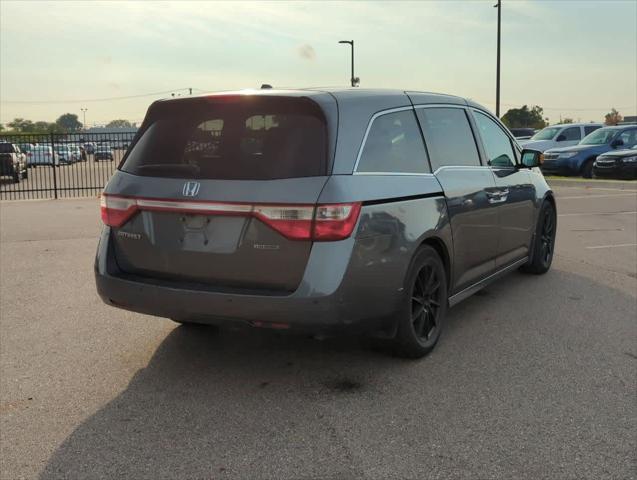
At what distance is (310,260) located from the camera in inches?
139

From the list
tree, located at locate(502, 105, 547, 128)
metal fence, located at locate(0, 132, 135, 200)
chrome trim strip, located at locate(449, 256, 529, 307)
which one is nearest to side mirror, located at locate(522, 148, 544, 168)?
chrome trim strip, located at locate(449, 256, 529, 307)

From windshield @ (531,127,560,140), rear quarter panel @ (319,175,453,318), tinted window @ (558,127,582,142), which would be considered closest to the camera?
rear quarter panel @ (319,175,453,318)

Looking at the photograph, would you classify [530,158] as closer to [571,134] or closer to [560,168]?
[560,168]

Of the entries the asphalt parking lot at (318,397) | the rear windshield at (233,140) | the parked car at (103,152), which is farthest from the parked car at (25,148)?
the rear windshield at (233,140)

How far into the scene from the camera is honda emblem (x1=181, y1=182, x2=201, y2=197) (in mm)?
3699

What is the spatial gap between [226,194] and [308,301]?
2.45 feet

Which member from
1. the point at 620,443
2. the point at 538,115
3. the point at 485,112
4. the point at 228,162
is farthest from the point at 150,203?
the point at 538,115

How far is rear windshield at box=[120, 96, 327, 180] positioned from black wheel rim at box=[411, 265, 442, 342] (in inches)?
46.4

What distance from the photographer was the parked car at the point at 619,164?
19531 mm

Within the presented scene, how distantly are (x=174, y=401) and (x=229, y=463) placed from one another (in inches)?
32.3

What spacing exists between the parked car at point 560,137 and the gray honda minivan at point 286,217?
21145 millimetres

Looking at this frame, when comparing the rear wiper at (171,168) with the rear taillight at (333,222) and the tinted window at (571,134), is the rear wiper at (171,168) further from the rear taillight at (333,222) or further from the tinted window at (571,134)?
the tinted window at (571,134)

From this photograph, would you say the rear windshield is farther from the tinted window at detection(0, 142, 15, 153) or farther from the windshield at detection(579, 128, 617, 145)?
the windshield at detection(579, 128, 617, 145)

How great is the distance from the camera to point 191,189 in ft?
12.2
